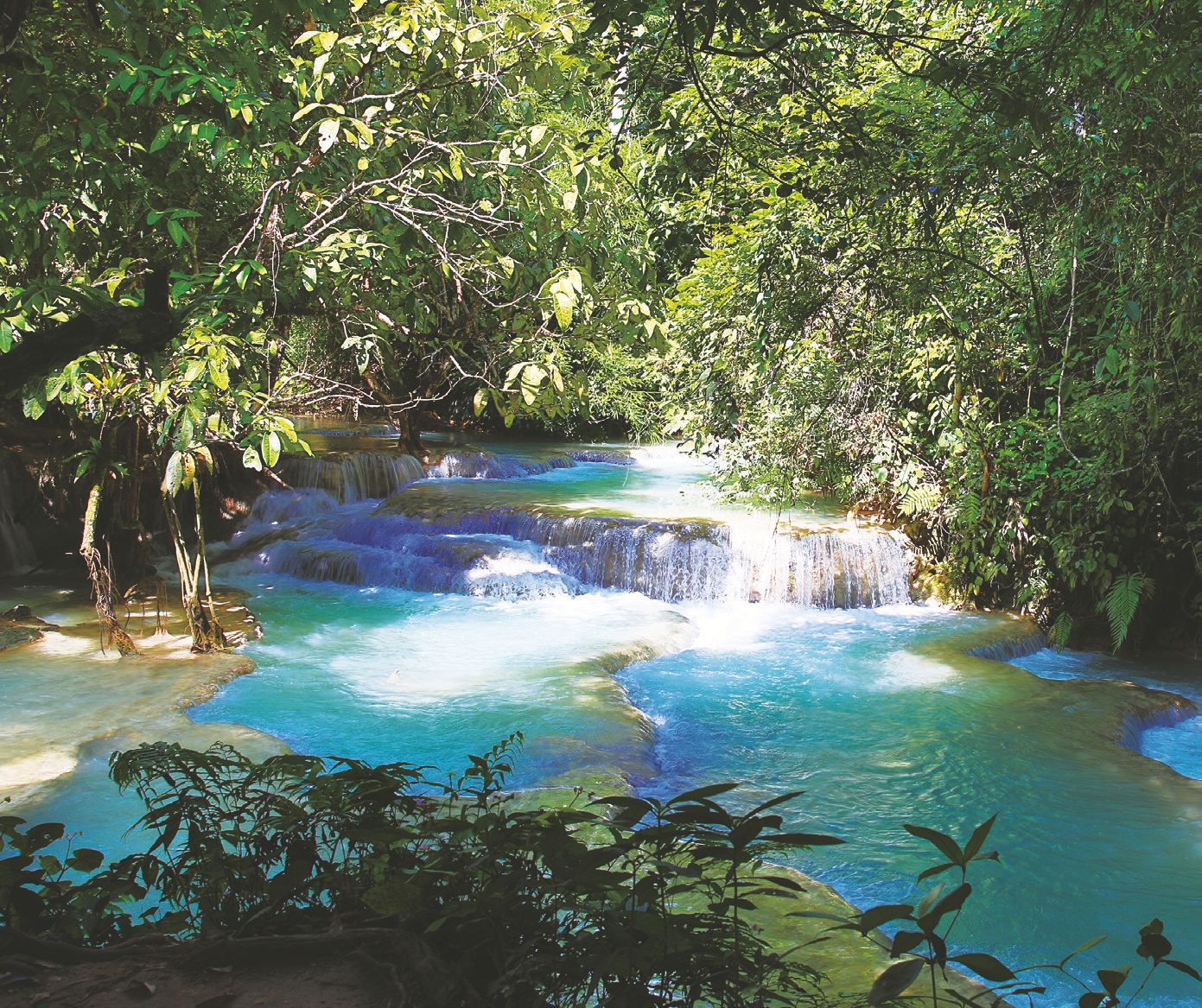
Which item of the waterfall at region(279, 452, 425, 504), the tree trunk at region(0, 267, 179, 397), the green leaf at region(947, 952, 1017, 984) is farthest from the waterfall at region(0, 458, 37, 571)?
the green leaf at region(947, 952, 1017, 984)

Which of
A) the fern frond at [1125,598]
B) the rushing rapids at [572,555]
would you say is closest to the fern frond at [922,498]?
the rushing rapids at [572,555]

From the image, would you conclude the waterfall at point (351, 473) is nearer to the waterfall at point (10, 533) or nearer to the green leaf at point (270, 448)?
the waterfall at point (10, 533)

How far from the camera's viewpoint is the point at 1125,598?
8.12m

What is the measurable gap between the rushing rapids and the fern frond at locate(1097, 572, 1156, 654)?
2176mm

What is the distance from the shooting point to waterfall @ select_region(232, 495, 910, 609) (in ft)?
32.8

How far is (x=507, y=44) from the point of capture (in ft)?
18.1

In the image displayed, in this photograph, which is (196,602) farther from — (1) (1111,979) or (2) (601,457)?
(2) (601,457)

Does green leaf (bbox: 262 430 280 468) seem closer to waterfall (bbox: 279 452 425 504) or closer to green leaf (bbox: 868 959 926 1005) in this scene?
green leaf (bbox: 868 959 926 1005)

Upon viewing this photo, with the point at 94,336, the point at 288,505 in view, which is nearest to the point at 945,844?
the point at 94,336

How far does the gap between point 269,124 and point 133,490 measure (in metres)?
4.30

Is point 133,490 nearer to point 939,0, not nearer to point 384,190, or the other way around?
point 384,190

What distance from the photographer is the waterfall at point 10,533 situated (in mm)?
10969

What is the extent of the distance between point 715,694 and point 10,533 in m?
8.93

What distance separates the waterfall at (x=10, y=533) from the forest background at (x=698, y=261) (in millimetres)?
1426
